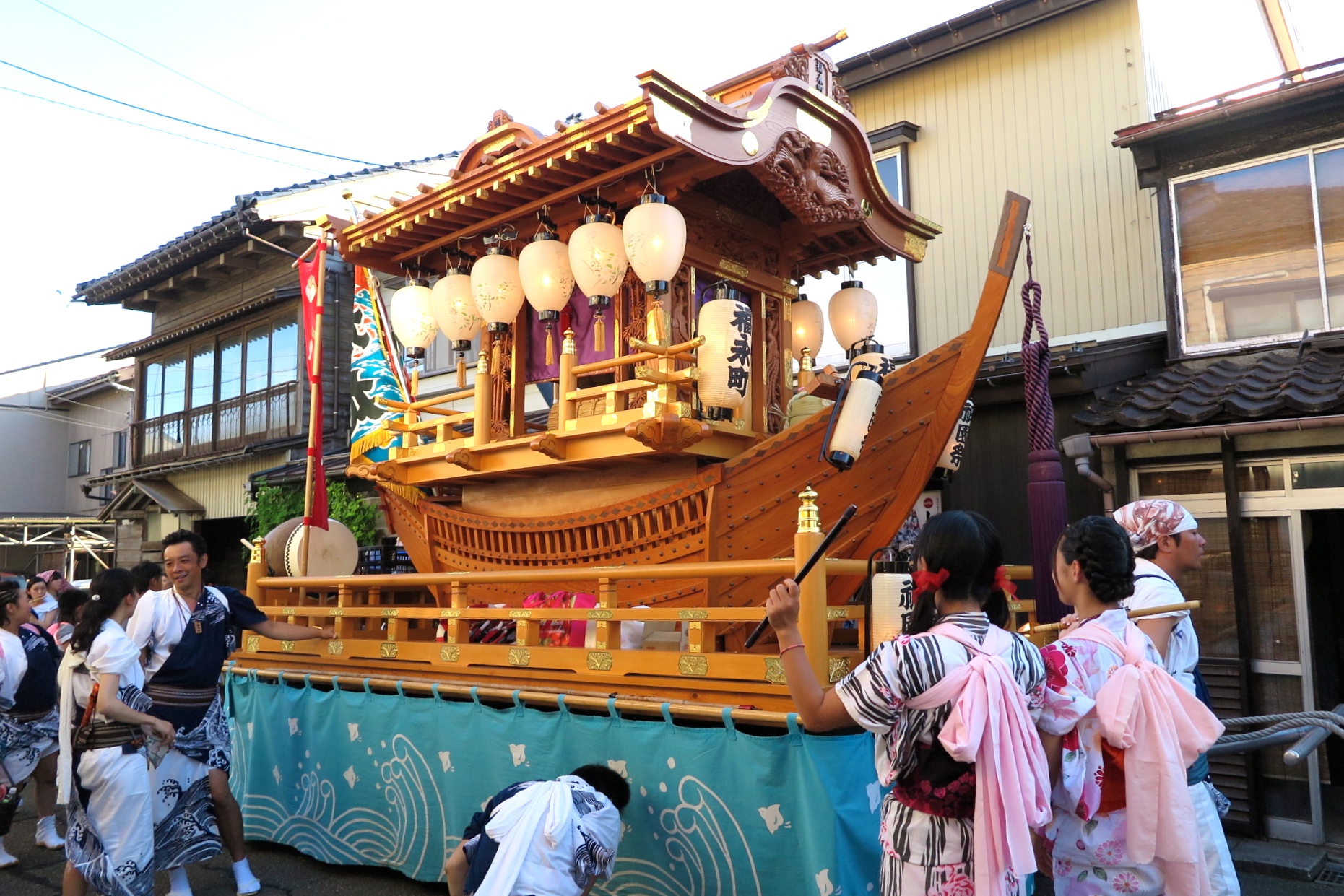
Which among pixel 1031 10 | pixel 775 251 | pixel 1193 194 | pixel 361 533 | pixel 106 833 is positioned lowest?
pixel 106 833

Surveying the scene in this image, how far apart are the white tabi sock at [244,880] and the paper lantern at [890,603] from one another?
358cm

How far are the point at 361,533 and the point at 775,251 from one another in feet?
24.4

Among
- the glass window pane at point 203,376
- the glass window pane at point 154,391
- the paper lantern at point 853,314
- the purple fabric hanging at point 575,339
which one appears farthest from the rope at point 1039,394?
the glass window pane at point 154,391

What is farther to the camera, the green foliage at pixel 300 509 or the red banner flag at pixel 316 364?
the green foliage at pixel 300 509

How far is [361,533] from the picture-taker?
37.6 feet

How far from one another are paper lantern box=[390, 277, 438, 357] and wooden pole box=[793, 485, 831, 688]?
3621 mm

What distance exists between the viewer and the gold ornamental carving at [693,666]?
3826mm

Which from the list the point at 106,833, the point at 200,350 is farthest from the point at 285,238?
the point at 106,833

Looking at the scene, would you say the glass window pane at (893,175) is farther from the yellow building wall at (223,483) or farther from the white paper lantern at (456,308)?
the yellow building wall at (223,483)

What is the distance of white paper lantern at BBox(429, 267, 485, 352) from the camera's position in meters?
5.99

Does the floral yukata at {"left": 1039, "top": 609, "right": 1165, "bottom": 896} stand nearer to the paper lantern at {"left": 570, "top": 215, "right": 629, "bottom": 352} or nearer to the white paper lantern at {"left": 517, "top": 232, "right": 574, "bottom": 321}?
the paper lantern at {"left": 570, "top": 215, "right": 629, "bottom": 352}

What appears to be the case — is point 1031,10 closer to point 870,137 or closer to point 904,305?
point 870,137

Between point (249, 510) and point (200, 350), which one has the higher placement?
point (200, 350)

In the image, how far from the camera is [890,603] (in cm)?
362
